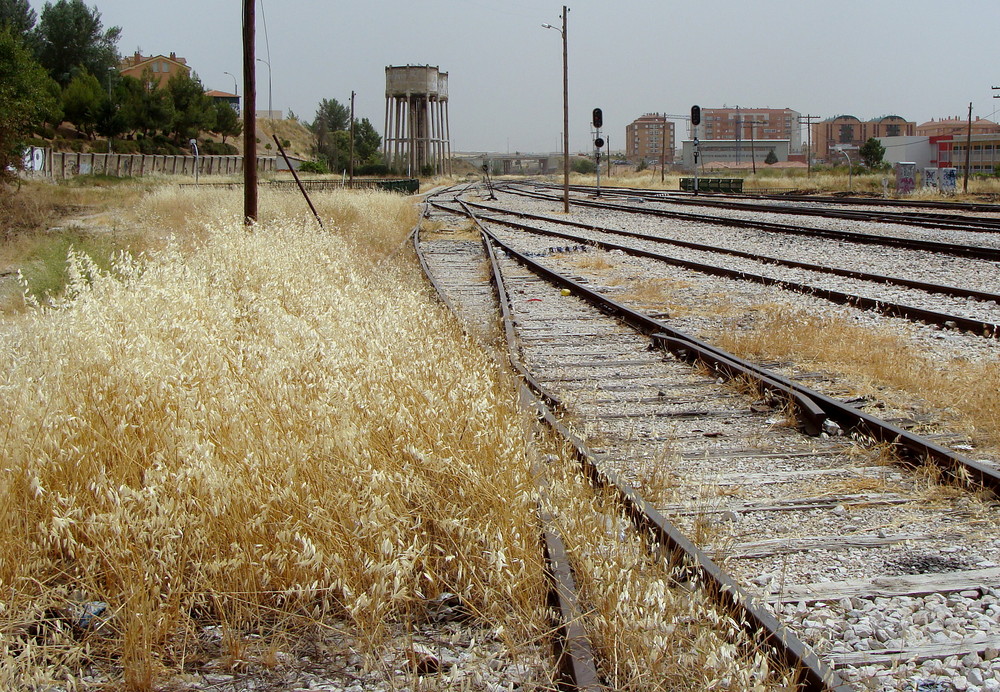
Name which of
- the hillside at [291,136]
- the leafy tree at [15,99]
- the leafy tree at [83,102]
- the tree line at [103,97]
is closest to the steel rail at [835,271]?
the leafy tree at [15,99]

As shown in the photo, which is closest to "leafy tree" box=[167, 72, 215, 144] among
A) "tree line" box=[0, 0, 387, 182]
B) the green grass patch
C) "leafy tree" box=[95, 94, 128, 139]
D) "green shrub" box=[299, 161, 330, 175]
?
Answer: "tree line" box=[0, 0, 387, 182]

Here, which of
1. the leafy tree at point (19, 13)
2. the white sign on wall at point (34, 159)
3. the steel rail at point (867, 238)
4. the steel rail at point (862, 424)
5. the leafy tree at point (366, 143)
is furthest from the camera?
the leafy tree at point (366, 143)

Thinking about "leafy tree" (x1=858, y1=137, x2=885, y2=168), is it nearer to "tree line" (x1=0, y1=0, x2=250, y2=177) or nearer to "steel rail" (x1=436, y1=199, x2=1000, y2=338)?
"tree line" (x1=0, y1=0, x2=250, y2=177)

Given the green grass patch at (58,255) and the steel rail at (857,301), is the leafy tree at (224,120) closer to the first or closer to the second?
the green grass patch at (58,255)

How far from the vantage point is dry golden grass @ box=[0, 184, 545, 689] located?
120 inches

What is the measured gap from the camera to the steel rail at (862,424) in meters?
4.61

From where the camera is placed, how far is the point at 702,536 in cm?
390

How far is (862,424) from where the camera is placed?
555 centimetres

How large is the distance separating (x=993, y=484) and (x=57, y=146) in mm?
76029

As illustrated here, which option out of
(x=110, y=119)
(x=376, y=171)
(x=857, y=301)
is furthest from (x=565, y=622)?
(x=376, y=171)

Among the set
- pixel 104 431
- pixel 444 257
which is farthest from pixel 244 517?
pixel 444 257

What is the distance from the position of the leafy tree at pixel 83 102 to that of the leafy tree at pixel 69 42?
1157 centimetres

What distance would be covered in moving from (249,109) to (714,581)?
14.4 meters

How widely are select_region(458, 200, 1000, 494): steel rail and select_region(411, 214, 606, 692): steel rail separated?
240 cm
